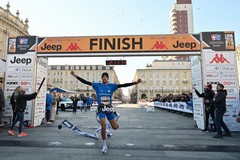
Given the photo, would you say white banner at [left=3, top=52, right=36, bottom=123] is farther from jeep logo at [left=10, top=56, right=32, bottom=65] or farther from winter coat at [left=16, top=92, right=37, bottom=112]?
winter coat at [left=16, top=92, right=37, bottom=112]

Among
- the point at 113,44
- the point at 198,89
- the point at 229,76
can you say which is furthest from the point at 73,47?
the point at 229,76

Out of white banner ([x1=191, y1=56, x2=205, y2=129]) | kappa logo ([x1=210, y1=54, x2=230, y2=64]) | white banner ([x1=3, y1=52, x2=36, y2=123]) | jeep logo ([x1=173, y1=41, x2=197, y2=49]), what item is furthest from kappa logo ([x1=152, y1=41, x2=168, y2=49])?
white banner ([x1=3, y1=52, x2=36, y2=123])

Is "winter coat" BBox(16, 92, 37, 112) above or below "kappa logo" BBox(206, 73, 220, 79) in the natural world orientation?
below

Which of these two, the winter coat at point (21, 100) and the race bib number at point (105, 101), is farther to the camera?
the winter coat at point (21, 100)

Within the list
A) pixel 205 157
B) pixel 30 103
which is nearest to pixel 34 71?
pixel 30 103

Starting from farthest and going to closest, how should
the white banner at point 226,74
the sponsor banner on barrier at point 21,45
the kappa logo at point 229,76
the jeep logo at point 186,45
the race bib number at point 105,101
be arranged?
the sponsor banner on barrier at point 21,45
the jeep logo at point 186,45
the kappa logo at point 229,76
the white banner at point 226,74
the race bib number at point 105,101

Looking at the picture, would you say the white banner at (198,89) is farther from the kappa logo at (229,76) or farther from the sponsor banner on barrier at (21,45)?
the sponsor banner on barrier at (21,45)

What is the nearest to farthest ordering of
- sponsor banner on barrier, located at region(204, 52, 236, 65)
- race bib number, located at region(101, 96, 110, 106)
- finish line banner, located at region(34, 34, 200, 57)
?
race bib number, located at region(101, 96, 110, 106), sponsor banner on barrier, located at region(204, 52, 236, 65), finish line banner, located at region(34, 34, 200, 57)

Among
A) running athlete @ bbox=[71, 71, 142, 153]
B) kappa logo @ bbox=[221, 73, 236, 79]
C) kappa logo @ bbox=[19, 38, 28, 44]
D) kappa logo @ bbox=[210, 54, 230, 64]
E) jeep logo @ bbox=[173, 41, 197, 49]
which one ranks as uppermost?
kappa logo @ bbox=[19, 38, 28, 44]

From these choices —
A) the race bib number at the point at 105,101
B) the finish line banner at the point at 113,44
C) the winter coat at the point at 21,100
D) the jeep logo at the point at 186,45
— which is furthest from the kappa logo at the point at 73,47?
the race bib number at the point at 105,101

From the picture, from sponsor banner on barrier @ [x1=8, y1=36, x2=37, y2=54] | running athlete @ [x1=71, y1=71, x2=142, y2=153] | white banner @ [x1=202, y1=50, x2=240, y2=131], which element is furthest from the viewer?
sponsor banner on barrier @ [x1=8, y1=36, x2=37, y2=54]

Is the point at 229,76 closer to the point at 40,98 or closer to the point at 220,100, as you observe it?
the point at 220,100

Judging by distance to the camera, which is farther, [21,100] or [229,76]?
[229,76]

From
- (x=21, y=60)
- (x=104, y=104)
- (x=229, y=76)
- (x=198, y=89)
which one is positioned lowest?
(x=104, y=104)
